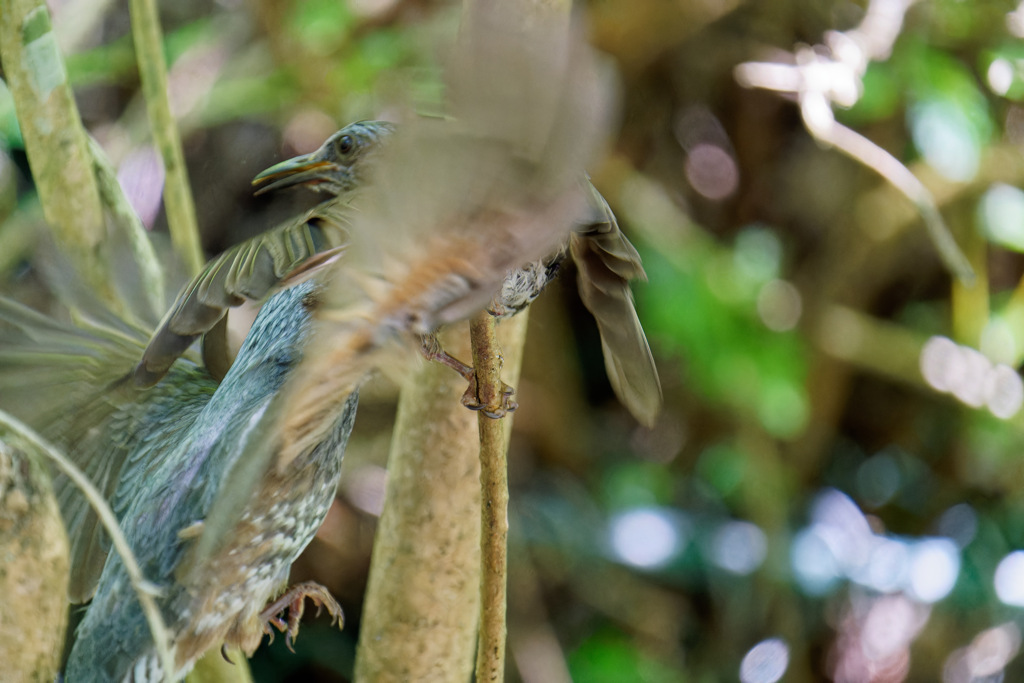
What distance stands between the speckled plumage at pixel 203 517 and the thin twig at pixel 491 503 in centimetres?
11

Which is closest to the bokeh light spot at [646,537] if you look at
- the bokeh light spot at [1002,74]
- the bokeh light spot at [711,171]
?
the bokeh light spot at [711,171]

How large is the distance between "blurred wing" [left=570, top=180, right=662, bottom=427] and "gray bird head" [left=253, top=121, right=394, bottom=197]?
0.33m

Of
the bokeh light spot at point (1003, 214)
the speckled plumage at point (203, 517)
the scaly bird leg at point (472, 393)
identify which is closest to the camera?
the speckled plumage at point (203, 517)

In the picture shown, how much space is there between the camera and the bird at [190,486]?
2.25 ft

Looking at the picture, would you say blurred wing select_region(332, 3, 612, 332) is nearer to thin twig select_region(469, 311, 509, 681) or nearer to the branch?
thin twig select_region(469, 311, 509, 681)

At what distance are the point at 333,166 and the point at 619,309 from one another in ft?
1.38

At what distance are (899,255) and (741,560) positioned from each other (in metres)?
0.85

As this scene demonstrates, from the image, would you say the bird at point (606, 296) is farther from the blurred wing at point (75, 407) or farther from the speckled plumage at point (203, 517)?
the blurred wing at point (75, 407)

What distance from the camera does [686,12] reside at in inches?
84.7

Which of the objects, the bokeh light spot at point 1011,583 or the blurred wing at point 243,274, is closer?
the blurred wing at point 243,274

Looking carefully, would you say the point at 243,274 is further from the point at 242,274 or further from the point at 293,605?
the point at 293,605

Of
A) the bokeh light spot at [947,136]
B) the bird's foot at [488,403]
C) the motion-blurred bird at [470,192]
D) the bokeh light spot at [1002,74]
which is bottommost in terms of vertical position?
the bokeh light spot at [947,136]

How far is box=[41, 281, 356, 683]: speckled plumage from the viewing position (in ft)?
2.25

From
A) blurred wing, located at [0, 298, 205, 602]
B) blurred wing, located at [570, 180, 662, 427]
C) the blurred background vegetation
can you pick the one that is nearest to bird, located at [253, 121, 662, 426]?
blurred wing, located at [570, 180, 662, 427]
